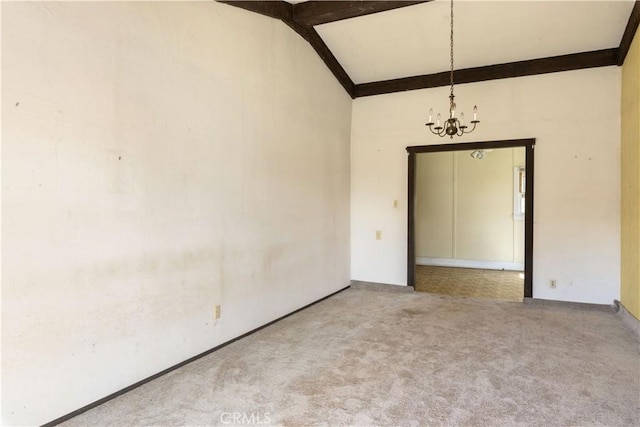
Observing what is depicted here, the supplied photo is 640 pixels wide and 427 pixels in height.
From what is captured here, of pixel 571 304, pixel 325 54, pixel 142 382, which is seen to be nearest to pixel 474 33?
pixel 325 54

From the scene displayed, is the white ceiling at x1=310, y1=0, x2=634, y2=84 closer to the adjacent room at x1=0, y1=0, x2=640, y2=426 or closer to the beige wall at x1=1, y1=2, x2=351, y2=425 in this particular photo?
the adjacent room at x1=0, y1=0, x2=640, y2=426

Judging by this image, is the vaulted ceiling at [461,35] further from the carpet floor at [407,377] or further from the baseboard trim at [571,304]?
the carpet floor at [407,377]

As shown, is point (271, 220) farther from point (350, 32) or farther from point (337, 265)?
point (350, 32)

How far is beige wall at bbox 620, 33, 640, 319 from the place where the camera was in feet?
12.0

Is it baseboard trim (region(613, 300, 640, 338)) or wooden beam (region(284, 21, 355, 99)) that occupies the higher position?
wooden beam (region(284, 21, 355, 99))

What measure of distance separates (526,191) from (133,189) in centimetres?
465

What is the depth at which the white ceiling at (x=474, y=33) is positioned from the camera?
3.84 meters

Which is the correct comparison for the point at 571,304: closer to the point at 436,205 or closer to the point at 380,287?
the point at 380,287

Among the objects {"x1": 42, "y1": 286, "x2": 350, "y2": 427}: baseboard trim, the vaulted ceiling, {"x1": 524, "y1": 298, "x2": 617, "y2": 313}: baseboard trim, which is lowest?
{"x1": 42, "y1": 286, "x2": 350, "y2": 427}: baseboard trim

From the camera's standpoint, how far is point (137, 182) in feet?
8.38

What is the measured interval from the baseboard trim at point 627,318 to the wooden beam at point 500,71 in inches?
114

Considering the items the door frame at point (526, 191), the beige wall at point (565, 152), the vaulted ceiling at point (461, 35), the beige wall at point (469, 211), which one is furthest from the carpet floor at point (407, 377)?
the beige wall at point (469, 211)

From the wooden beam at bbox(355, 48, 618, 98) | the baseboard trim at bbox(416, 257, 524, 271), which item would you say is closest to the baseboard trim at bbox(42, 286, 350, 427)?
the wooden beam at bbox(355, 48, 618, 98)

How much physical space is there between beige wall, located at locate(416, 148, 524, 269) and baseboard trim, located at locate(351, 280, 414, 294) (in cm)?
247
